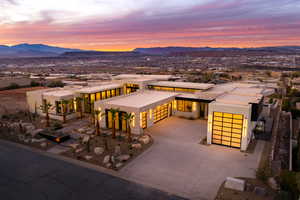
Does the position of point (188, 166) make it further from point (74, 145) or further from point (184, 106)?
point (184, 106)

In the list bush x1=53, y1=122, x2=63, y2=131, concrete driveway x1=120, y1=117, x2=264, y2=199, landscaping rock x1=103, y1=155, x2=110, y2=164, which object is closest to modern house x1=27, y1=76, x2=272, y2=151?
concrete driveway x1=120, y1=117, x2=264, y2=199

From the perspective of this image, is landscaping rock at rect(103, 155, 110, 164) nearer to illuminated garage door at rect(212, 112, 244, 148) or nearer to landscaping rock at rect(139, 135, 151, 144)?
landscaping rock at rect(139, 135, 151, 144)

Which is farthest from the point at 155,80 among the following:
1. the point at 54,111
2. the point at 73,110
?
the point at 54,111

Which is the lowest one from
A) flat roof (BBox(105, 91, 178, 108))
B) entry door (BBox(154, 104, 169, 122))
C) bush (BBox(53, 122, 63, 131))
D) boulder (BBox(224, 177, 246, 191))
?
bush (BBox(53, 122, 63, 131))

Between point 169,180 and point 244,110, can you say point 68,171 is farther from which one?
point 244,110

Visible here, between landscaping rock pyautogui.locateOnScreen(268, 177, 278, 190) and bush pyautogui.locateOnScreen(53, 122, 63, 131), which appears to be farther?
bush pyautogui.locateOnScreen(53, 122, 63, 131)

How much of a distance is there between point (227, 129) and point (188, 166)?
237 inches

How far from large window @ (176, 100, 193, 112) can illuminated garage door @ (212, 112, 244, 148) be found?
871 centimetres

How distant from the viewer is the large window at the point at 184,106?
29.3 meters

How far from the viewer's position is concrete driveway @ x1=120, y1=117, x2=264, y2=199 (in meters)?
14.2

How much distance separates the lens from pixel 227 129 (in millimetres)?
20172

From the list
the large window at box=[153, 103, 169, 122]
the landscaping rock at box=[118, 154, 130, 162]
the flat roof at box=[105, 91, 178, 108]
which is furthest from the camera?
the large window at box=[153, 103, 169, 122]

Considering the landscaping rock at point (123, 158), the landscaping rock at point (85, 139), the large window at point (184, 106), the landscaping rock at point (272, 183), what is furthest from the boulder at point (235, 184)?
the large window at point (184, 106)

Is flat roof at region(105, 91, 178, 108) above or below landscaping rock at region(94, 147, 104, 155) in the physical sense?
above
